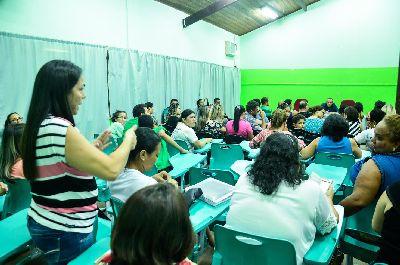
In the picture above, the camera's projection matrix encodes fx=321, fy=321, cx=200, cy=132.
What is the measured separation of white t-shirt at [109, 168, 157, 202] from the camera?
183 cm

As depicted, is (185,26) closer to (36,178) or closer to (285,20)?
(285,20)

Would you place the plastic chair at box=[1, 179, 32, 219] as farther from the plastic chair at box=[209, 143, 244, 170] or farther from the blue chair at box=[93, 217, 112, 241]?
the plastic chair at box=[209, 143, 244, 170]

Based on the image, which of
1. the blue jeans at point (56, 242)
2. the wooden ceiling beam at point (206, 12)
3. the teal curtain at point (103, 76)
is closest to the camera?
the blue jeans at point (56, 242)

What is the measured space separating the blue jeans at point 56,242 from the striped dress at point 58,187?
0.08 ft

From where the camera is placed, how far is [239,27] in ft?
37.6

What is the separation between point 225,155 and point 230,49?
8.09 meters

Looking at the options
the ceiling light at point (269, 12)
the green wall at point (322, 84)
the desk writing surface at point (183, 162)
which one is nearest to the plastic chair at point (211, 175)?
the desk writing surface at point (183, 162)

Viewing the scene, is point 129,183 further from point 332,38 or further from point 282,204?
point 332,38

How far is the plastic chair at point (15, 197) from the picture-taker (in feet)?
7.97

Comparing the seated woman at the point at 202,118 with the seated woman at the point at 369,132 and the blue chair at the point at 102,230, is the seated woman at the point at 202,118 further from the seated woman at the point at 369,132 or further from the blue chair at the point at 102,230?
the blue chair at the point at 102,230

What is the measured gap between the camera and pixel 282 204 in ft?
5.41

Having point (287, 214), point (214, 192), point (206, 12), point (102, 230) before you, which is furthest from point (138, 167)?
point (206, 12)

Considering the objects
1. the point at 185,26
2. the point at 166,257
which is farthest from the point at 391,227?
the point at 185,26

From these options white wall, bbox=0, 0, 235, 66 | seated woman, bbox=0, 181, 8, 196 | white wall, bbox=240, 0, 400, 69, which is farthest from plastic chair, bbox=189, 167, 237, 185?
white wall, bbox=240, 0, 400, 69
